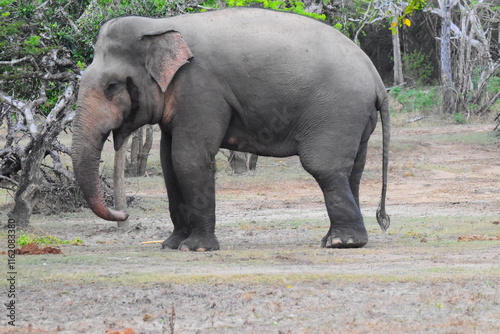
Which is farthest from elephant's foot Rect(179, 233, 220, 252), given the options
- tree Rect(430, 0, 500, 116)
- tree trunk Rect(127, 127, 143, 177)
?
tree Rect(430, 0, 500, 116)

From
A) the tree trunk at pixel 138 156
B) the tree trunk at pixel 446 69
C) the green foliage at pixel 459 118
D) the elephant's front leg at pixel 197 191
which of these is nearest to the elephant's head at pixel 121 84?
the elephant's front leg at pixel 197 191

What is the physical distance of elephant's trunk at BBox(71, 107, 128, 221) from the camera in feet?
31.2

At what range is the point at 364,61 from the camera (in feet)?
34.6

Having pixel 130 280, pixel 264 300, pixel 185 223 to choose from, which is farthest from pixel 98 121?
pixel 264 300

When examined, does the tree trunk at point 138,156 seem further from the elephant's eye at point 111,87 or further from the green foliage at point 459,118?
the green foliage at point 459,118

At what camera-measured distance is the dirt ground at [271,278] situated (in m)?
6.14

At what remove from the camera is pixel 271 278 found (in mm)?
7422

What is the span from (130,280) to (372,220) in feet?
23.7

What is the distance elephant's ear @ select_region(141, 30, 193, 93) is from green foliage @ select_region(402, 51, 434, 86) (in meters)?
32.8

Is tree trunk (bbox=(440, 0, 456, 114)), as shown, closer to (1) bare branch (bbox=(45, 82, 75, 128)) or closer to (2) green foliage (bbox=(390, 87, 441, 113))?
(2) green foliage (bbox=(390, 87, 441, 113))

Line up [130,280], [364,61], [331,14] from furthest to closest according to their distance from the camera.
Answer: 1. [331,14]
2. [364,61]
3. [130,280]

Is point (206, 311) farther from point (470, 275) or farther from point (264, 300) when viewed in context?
point (470, 275)

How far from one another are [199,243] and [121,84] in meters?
1.87

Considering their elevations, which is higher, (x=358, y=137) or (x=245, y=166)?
(x=358, y=137)
